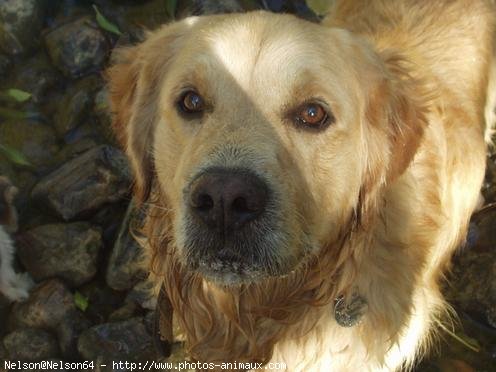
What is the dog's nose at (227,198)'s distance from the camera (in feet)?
7.02

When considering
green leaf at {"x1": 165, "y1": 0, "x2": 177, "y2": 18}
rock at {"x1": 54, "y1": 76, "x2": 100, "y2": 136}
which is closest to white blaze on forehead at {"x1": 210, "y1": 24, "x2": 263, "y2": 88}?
rock at {"x1": 54, "y1": 76, "x2": 100, "y2": 136}

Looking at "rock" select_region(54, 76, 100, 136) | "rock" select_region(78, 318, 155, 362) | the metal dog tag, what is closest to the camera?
the metal dog tag

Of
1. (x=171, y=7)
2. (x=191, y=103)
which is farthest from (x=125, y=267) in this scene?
(x=171, y=7)

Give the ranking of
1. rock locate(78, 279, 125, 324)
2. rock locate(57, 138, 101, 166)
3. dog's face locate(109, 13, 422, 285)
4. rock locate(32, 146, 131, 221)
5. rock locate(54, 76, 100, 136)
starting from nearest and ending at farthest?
dog's face locate(109, 13, 422, 285), rock locate(78, 279, 125, 324), rock locate(32, 146, 131, 221), rock locate(57, 138, 101, 166), rock locate(54, 76, 100, 136)

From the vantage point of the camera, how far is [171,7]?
5.14m

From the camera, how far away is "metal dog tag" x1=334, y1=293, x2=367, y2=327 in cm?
291

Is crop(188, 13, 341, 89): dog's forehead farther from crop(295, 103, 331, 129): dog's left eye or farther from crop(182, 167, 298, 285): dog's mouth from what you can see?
crop(182, 167, 298, 285): dog's mouth

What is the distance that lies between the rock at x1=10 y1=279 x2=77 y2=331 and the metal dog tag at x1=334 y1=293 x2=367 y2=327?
2.08m

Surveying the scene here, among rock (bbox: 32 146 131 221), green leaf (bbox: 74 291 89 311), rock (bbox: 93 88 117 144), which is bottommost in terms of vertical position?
green leaf (bbox: 74 291 89 311)

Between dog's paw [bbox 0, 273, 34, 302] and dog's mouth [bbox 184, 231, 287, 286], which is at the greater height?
dog's mouth [bbox 184, 231, 287, 286]

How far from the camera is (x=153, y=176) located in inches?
118

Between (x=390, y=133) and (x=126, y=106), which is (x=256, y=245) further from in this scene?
(x=126, y=106)

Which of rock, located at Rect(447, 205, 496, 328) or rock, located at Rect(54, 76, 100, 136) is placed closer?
rock, located at Rect(447, 205, 496, 328)

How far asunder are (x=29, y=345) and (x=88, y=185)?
1184 millimetres
